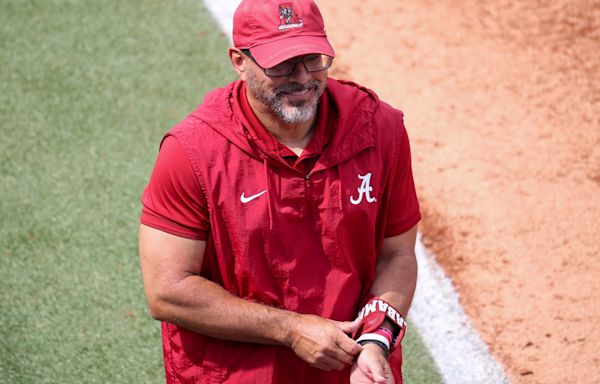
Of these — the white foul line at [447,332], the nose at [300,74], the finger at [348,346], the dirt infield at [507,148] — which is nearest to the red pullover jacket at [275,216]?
the finger at [348,346]

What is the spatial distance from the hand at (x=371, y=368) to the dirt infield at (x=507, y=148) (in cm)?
158

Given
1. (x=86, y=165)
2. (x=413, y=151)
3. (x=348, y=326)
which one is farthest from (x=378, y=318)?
(x=86, y=165)

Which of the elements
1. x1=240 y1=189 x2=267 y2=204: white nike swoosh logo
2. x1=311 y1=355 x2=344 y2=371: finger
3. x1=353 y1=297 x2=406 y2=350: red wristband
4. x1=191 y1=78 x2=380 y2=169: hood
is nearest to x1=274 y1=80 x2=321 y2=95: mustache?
x1=191 y1=78 x2=380 y2=169: hood

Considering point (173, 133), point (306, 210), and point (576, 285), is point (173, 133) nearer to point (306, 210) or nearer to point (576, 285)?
point (306, 210)

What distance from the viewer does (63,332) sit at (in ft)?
16.9

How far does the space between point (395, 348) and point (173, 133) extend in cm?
110

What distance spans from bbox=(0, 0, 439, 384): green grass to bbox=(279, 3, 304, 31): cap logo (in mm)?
2141

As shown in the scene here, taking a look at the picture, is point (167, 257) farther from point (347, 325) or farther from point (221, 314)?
point (347, 325)

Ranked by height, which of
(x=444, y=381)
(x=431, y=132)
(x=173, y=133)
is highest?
(x=173, y=133)

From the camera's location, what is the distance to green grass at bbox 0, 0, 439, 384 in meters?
5.05

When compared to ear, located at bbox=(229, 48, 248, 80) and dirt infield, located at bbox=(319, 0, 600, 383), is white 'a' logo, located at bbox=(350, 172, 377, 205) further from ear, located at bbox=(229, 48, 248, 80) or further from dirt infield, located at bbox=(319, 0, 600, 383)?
dirt infield, located at bbox=(319, 0, 600, 383)

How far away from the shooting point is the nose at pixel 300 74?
3326 mm

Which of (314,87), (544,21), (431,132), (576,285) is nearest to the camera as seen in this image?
(314,87)

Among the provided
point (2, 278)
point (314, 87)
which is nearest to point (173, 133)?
A: point (314, 87)
